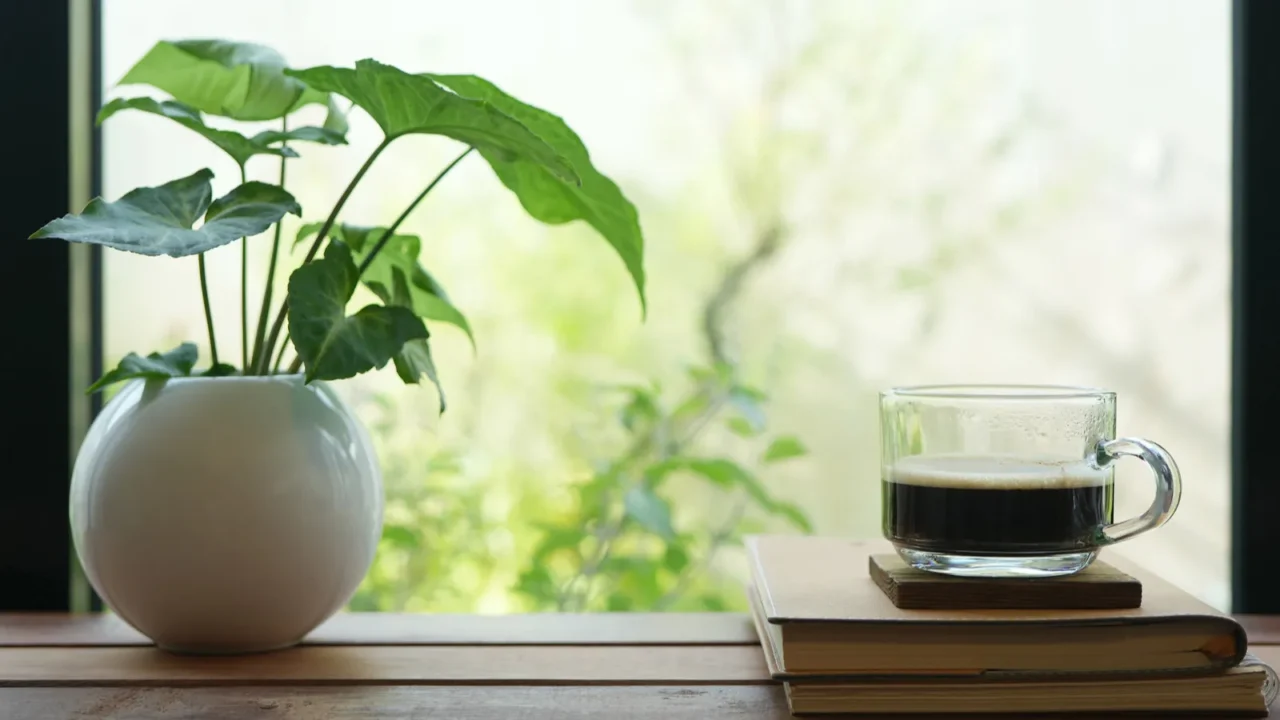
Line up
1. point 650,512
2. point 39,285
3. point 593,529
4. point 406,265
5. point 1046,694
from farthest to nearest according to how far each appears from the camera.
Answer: point 593,529
point 650,512
point 39,285
point 406,265
point 1046,694

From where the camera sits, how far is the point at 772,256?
1.47 metres

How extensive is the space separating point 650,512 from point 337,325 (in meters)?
0.59

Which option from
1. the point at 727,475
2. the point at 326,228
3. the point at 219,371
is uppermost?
the point at 326,228

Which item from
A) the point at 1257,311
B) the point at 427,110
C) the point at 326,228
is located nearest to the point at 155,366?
the point at 326,228

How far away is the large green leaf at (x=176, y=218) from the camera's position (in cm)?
71

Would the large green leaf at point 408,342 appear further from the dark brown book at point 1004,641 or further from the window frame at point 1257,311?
the window frame at point 1257,311

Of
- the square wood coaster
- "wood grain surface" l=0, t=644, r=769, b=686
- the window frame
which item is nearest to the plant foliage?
"wood grain surface" l=0, t=644, r=769, b=686

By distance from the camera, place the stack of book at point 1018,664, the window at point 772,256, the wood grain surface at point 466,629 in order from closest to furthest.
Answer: the stack of book at point 1018,664 → the wood grain surface at point 466,629 → the window at point 772,256

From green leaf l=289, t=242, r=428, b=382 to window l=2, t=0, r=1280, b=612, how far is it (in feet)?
1.93

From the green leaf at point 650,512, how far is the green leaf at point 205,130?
619 mm

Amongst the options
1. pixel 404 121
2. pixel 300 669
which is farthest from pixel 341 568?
pixel 404 121

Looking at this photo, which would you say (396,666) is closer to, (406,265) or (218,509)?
(218,509)

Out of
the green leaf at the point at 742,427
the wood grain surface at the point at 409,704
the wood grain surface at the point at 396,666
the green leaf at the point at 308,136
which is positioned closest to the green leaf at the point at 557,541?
the green leaf at the point at 742,427

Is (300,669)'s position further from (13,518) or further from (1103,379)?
(1103,379)
